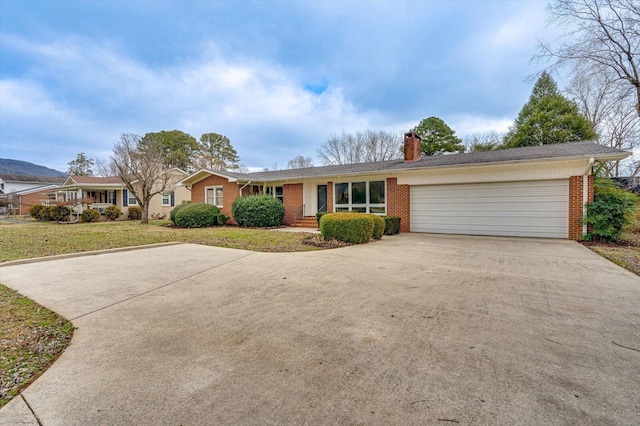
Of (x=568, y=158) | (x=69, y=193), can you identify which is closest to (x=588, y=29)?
(x=568, y=158)

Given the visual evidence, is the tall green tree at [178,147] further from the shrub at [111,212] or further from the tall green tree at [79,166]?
the tall green tree at [79,166]

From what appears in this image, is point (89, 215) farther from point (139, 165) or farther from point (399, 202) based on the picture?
point (399, 202)

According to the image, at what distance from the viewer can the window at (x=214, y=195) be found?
18.3 meters

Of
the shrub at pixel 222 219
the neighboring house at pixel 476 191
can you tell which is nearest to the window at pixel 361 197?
the neighboring house at pixel 476 191

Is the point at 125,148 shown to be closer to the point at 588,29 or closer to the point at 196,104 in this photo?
the point at 196,104

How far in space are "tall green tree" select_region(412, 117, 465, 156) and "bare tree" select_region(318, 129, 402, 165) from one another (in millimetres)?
3541

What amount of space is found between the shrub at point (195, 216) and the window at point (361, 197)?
718 cm

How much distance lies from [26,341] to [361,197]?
1284cm

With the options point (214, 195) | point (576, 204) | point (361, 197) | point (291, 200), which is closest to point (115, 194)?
point (214, 195)

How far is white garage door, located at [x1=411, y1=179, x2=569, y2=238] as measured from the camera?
1026 cm

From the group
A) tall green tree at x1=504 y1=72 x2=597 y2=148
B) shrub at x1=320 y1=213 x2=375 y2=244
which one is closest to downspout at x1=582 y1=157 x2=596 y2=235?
shrub at x1=320 y1=213 x2=375 y2=244

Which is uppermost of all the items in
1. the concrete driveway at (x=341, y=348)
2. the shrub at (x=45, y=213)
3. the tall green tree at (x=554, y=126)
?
the tall green tree at (x=554, y=126)

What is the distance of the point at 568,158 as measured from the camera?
924 centimetres

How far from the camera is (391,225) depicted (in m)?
12.2
